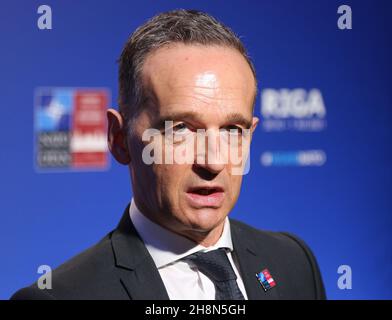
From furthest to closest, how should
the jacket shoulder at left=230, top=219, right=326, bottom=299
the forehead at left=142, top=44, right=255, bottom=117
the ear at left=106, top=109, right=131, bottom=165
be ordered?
the jacket shoulder at left=230, top=219, right=326, bottom=299, the ear at left=106, top=109, right=131, bottom=165, the forehead at left=142, top=44, right=255, bottom=117

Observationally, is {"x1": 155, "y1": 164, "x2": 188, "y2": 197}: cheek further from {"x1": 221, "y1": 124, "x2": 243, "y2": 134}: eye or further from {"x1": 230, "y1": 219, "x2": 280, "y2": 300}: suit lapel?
{"x1": 230, "y1": 219, "x2": 280, "y2": 300}: suit lapel

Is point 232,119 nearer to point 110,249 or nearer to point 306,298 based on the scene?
point 110,249

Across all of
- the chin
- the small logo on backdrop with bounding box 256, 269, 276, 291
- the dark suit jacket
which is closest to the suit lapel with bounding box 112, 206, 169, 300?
the dark suit jacket

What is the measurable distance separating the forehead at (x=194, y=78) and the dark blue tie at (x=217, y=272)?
31 centimetres

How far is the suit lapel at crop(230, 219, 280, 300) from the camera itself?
1.27 m

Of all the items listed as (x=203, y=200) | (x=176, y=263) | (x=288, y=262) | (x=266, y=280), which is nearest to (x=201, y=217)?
(x=203, y=200)

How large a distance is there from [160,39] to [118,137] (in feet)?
0.78

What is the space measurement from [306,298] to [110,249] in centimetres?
49

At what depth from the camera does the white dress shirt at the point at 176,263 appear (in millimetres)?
1214

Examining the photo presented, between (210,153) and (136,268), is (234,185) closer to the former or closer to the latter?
(210,153)

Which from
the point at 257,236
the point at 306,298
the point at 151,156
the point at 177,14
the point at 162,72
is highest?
the point at 177,14

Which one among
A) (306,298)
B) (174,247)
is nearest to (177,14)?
(174,247)

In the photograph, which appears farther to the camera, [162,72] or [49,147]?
[49,147]
